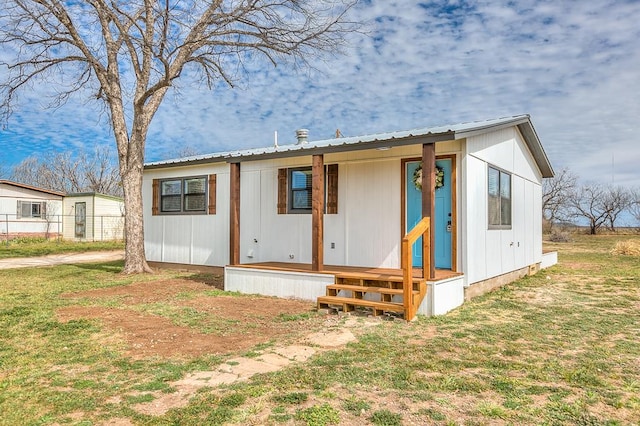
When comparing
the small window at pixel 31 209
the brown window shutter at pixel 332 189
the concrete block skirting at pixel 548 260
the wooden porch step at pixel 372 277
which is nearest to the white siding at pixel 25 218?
the small window at pixel 31 209

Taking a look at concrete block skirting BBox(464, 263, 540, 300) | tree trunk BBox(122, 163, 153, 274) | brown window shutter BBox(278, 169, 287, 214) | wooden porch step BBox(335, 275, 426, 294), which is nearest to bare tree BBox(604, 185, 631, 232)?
concrete block skirting BBox(464, 263, 540, 300)

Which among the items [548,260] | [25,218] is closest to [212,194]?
[548,260]

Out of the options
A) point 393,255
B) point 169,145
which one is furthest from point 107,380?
point 169,145

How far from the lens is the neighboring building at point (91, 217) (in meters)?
23.8

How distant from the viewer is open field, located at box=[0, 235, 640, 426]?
9.77 feet

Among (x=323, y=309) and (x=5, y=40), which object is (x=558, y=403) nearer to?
(x=323, y=309)

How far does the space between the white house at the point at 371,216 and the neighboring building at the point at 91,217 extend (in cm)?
1449

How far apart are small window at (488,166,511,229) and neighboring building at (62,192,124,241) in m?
21.4

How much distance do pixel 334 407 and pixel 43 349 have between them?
132 inches

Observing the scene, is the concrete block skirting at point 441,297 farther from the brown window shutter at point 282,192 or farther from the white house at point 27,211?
the white house at point 27,211

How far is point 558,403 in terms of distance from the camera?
10.2 ft

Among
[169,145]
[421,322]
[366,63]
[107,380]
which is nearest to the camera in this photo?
[107,380]

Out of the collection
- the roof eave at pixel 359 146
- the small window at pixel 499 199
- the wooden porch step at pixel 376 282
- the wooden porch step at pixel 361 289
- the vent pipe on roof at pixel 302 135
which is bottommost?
the wooden porch step at pixel 361 289

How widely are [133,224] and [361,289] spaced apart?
283 inches
